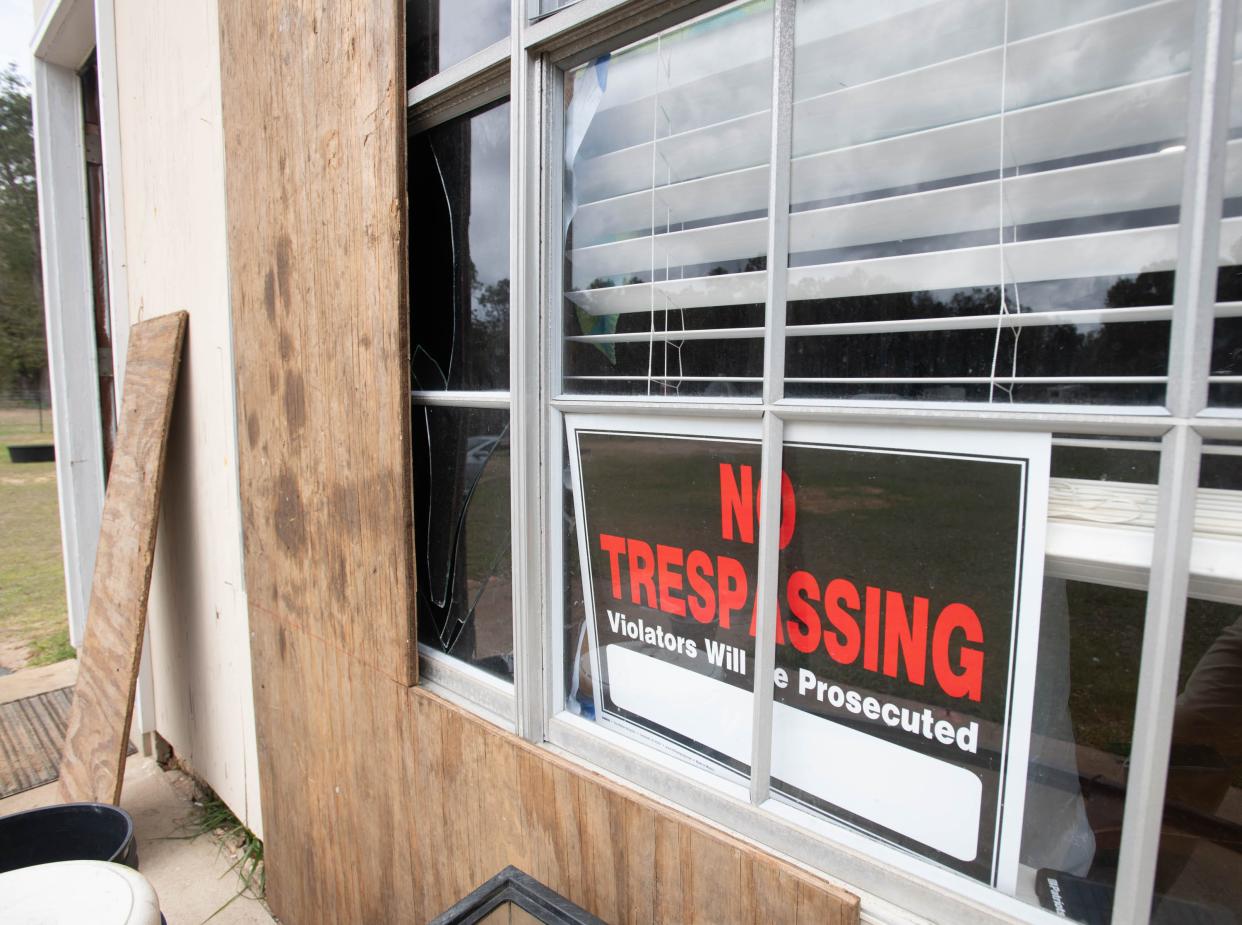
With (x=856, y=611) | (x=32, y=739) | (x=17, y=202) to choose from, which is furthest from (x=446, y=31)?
(x=17, y=202)

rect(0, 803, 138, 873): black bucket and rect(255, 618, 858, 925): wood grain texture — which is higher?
rect(255, 618, 858, 925): wood grain texture

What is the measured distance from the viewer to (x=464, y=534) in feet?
5.06

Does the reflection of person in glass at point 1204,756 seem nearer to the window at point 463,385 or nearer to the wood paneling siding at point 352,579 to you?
the wood paneling siding at point 352,579

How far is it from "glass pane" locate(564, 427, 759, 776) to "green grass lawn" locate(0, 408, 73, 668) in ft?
16.5

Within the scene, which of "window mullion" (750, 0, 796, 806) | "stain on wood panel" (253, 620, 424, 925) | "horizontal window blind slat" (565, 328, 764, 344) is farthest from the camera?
"stain on wood panel" (253, 620, 424, 925)

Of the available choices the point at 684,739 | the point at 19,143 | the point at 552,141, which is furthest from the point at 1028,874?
the point at 19,143

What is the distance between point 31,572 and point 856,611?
8.63 m

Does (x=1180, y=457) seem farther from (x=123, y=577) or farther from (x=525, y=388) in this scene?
(x=123, y=577)

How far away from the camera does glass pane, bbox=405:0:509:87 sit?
1.34 meters

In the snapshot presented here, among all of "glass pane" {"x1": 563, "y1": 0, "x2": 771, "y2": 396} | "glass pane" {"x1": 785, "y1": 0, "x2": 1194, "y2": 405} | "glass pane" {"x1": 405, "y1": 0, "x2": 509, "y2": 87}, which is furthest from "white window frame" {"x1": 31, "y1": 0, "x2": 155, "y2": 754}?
"glass pane" {"x1": 785, "y1": 0, "x2": 1194, "y2": 405}

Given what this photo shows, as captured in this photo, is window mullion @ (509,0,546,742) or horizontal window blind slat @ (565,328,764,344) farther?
window mullion @ (509,0,546,742)

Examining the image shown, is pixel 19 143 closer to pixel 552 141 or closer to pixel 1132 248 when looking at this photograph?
pixel 552 141

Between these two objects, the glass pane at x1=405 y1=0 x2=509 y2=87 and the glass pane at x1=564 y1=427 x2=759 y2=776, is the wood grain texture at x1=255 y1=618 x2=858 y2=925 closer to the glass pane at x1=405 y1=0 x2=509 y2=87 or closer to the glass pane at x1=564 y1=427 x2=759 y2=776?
the glass pane at x1=564 y1=427 x2=759 y2=776

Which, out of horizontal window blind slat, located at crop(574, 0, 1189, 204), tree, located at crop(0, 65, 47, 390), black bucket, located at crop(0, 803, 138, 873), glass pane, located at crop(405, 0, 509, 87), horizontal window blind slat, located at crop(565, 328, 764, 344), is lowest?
black bucket, located at crop(0, 803, 138, 873)
